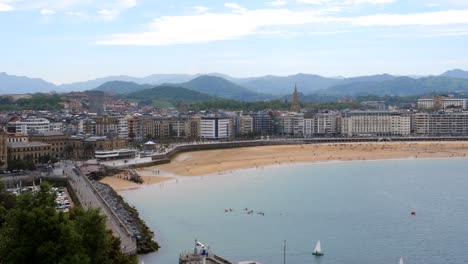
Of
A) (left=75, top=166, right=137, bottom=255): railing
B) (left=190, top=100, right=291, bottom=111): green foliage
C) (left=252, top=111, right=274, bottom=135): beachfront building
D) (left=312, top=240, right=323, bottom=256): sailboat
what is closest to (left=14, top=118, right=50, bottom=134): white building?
(left=252, top=111, right=274, bottom=135): beachfront building

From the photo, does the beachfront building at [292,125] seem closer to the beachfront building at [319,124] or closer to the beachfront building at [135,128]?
the beachfront building at [319,124]

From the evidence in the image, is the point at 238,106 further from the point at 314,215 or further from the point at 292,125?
the point at 314,215

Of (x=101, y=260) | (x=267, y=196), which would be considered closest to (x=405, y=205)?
(x=267, y=196)

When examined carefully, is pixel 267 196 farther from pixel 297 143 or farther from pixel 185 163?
pixel 297 143

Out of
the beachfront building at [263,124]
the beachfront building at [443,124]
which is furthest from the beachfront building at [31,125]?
the beachfront building at [443,124]

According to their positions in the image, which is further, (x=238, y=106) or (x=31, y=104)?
(x=238, y=106)

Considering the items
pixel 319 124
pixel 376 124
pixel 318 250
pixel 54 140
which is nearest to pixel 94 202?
pixel 318 250
